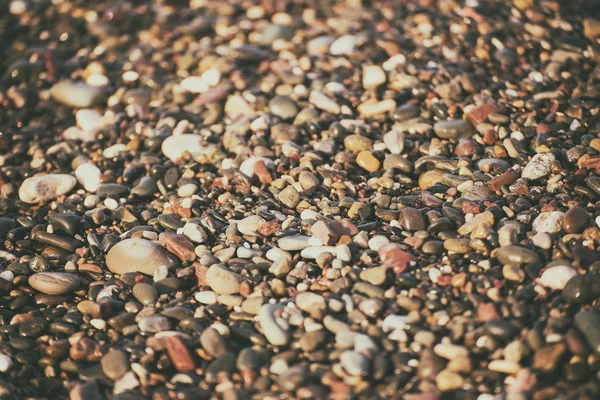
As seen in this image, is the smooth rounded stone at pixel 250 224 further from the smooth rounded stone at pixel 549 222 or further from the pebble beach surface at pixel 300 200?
the smooth rounded stone at pixel 549 222

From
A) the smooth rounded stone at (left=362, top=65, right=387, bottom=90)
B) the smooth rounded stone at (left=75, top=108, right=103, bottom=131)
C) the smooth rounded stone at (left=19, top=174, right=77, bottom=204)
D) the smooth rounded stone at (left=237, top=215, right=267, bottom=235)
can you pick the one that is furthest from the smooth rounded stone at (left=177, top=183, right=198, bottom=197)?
the smooth rounded stone at (left=362, top=65, right=387, bottom=90)

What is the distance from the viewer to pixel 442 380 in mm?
2617

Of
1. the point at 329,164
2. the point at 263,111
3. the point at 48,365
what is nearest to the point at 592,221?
the point at 329,164

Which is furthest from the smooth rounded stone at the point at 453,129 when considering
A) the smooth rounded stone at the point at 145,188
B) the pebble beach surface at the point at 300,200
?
the smooth rounded stone at the point at 145,188

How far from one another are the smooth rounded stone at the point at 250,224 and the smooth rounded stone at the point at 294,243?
0.68 ft

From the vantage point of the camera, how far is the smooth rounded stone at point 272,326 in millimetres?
2889

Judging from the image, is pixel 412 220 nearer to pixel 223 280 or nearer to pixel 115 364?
pixel 223 280

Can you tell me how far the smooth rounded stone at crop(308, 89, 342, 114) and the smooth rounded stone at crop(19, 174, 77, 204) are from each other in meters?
1.76

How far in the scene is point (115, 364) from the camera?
2852mm

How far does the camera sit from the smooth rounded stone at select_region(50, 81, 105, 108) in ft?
16.1

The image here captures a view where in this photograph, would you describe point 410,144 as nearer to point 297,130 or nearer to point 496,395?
point 297,130

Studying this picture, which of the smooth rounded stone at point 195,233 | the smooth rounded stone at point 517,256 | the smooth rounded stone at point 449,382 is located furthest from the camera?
the smooth rounded stone at point 195,233

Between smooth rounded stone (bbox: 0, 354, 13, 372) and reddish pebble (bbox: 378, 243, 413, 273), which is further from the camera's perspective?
reddish pebble (bbox: 378, 243, 413, 273)

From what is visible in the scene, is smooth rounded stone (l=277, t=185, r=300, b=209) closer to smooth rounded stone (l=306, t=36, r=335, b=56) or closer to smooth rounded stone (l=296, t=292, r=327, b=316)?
smooth rounded stone (l=296, t=292, r=327, b=316)
